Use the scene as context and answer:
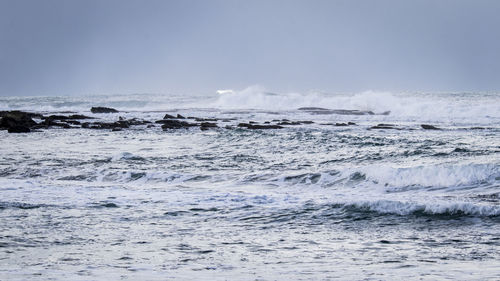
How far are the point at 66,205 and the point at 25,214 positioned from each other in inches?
36.2

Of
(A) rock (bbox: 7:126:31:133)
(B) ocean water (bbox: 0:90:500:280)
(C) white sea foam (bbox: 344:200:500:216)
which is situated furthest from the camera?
(A) rock (bbox: 7:126:31:133)

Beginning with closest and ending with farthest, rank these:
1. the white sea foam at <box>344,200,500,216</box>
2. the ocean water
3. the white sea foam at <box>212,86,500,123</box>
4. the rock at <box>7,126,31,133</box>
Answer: the ocean water, the white sea foam at <box>344,200,500,216</box>, the rock at <box>7,126,31,133</box>, the white sea foam at <box>212,86,500,123</box>

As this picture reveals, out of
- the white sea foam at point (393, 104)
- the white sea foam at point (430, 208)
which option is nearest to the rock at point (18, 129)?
the white sea foam at point (430, 208)

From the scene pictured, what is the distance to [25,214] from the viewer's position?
29.3 feet

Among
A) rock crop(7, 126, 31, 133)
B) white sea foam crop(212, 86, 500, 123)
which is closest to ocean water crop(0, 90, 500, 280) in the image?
rock crop(7, 126, 31, 133)

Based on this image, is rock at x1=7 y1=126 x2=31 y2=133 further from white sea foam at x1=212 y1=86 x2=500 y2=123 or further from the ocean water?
white sea foam at x1=212 y1=86 x2=500 y2=123

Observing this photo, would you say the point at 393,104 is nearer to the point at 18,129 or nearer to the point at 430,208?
the point at 18,129

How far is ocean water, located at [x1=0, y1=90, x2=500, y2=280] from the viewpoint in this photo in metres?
5.93

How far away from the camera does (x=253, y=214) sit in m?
9.05

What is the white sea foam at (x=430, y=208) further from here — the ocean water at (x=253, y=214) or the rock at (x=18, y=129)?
the rock at (x=18, y=129)

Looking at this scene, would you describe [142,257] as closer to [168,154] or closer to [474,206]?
[474,206]

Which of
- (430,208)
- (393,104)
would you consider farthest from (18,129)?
(393,104)

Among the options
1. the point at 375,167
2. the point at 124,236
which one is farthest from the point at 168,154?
the point at 124,236

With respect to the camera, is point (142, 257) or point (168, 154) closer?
point (142, 257)
